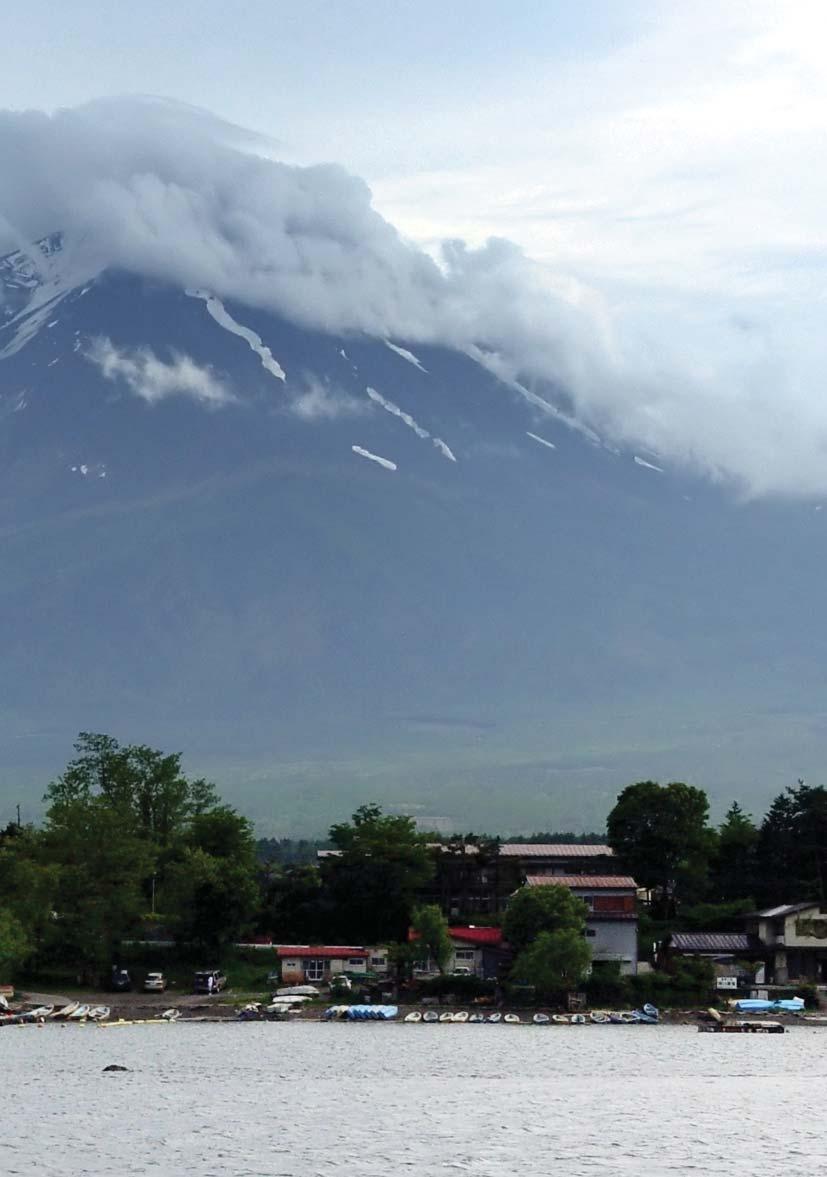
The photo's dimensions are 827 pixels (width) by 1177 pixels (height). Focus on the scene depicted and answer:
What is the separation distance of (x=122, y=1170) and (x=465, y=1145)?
10.4 meters

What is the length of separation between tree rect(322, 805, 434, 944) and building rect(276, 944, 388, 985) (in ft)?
23.7

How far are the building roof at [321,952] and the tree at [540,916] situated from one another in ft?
29.9

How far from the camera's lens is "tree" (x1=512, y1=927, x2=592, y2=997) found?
305 ft

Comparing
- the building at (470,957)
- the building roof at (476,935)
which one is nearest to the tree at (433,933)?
the building at (470,957)

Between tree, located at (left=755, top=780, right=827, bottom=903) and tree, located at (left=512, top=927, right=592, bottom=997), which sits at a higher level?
tree, located at (left=755, top=780, right=827, bottom=903)

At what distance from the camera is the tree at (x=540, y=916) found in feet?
313

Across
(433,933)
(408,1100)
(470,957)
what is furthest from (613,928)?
(408,1100)

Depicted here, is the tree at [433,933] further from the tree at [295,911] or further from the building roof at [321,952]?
the tree at [295,911]

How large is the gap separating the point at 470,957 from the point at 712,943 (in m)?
14.1

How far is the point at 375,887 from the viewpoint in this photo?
359 ft

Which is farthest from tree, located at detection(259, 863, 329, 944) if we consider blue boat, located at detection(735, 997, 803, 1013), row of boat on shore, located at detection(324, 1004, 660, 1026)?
blue boat, located at detection(735, 997, 803, 1013)

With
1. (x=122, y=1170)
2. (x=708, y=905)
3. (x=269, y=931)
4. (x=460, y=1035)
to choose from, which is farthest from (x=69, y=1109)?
(x=708, y=905)

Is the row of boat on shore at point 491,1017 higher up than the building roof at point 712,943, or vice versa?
the building roof at point 712,943

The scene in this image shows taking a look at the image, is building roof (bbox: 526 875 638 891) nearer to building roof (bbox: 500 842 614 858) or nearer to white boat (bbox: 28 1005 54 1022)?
building roof (bbox: 500 842 614 858)
